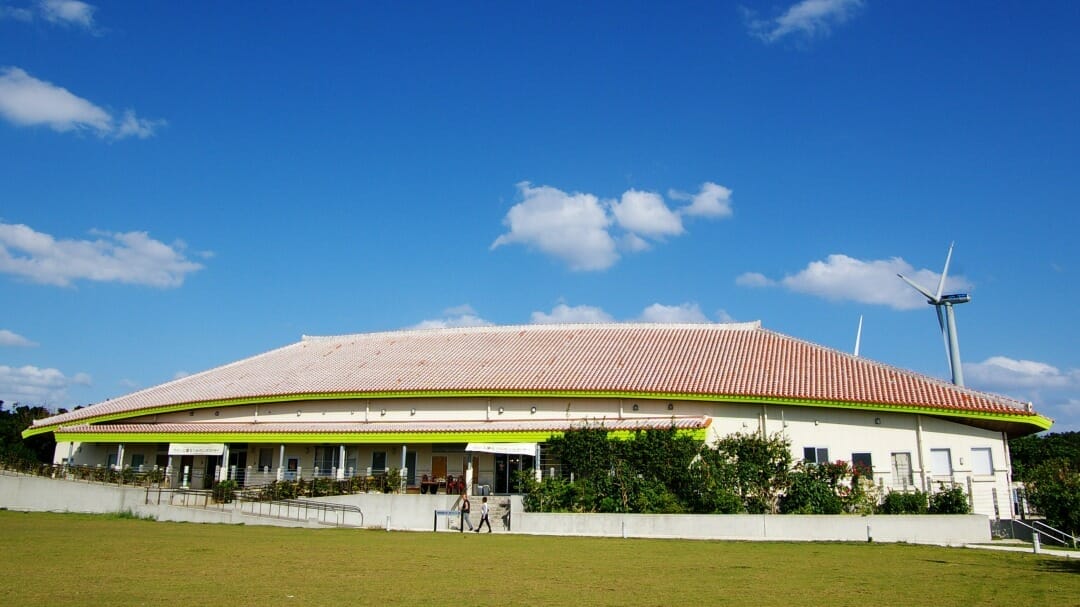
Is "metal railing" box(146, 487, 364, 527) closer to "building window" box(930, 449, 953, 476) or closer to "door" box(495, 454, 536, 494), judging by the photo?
"door" box(495, 454, 536, 494)

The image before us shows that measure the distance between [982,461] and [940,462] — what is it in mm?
1503

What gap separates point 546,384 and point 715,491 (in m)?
10.8

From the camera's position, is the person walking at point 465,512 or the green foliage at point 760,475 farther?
the person walking at point 465,512

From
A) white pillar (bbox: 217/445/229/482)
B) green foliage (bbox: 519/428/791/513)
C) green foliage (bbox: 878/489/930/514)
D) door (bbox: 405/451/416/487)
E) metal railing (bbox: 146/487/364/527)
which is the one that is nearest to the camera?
green foliage (bbox: 878/489/930/514)

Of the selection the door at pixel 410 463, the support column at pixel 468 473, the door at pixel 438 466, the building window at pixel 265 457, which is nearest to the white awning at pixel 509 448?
the support column at pixel 468 473

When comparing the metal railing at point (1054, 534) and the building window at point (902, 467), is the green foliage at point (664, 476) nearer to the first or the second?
the building window at point (902, 467)

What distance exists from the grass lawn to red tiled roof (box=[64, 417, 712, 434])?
8649mm

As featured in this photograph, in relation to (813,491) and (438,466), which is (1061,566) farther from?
(438,466)

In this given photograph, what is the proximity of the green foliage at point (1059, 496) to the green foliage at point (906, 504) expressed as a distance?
3.40 m

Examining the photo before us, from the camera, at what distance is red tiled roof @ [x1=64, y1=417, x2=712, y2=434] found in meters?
31.8

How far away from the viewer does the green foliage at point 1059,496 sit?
24.8 meters

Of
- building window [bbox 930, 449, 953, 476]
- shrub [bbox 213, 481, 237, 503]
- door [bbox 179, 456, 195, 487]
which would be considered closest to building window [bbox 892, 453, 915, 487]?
building window [bbox 930, 449, 953, 476]

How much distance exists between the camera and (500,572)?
15430 millimetres

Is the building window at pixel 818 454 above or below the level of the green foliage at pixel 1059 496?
above
